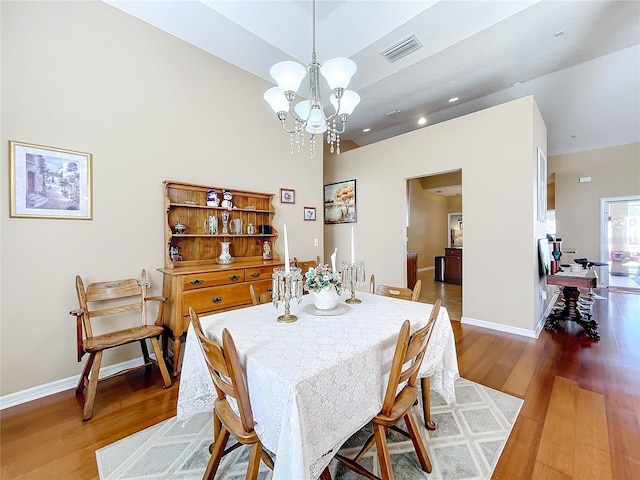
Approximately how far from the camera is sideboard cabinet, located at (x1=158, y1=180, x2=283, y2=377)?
8.09ft

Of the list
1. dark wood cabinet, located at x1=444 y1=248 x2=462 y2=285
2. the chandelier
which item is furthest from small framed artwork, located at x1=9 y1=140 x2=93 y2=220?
dark wood cabinet, located at x1=444 y1=248 x2=462 y2=285

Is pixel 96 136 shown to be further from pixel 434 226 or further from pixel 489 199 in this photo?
pixel 434 226

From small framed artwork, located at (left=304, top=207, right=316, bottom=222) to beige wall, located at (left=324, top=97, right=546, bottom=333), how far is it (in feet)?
4.16

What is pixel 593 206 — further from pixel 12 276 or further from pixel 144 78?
pixel 12 276

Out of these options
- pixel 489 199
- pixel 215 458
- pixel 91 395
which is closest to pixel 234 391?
pixel 215 458

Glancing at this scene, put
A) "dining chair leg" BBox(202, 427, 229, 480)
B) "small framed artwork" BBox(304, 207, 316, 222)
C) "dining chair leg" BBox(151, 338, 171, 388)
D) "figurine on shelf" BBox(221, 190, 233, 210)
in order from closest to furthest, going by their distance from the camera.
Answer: "dining chair leg" BBox(202, 427, 229, 480)
"dining chair leg" BBox(151, 338, 171, 388)
"figurine on shelf" BBox(221, 190, 233, 210)
"small framed artwork" BBox(304, 207, 316, 222)

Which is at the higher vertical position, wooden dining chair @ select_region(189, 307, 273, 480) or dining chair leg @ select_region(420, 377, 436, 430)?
wooden dining chair @ select_region(189, 307, 273, 480)

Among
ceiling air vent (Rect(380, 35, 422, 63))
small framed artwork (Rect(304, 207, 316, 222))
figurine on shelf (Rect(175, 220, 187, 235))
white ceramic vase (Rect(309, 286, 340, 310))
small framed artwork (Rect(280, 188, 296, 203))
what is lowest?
white ceramic vase (Rect(309, 286, 340, 310))

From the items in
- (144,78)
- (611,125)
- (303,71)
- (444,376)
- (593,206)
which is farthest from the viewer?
(593,206)

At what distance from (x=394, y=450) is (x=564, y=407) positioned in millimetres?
1384

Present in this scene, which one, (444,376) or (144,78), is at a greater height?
(144,78)

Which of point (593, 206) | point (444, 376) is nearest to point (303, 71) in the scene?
point (444, 376)

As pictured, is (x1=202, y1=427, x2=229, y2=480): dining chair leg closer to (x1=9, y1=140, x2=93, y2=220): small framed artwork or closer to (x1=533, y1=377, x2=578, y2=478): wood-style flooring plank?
(x1=533, y1=377, x2=578, y2=478): wood-style flooring plank

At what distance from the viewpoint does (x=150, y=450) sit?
62.5 inches
